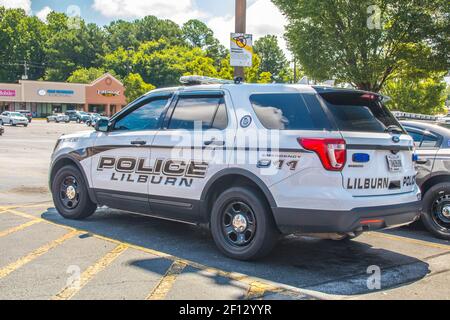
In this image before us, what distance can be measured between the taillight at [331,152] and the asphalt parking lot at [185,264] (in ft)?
3.58

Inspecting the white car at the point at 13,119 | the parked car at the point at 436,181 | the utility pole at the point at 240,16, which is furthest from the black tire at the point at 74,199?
the white car at the point at 13,119

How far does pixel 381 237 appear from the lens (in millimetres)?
6738

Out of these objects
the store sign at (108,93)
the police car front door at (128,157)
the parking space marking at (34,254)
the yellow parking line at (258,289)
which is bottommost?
the yellow parking line at (258,289)

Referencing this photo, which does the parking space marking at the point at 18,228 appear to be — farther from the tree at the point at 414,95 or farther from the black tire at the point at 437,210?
the tree at the point at 414,95

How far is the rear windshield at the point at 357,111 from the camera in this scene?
504 cm

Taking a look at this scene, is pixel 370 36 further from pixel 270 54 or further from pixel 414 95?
pixel 270 54

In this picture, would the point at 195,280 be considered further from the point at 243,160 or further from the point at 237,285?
the point at 243,160

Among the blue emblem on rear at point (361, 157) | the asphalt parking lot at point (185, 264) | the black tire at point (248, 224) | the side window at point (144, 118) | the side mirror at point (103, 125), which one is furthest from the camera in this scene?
the side mirror at point (103, 125)

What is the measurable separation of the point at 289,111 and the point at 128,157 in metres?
2.30

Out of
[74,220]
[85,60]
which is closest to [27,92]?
[85,60]

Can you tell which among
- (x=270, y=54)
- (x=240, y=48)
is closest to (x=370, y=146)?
(x=240, y=48)

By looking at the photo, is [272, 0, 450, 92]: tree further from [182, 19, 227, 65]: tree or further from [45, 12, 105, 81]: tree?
[182, 19, 227, 65]: tree

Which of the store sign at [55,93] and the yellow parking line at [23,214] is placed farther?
the store sign at [55,93]

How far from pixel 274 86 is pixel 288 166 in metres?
0.97
